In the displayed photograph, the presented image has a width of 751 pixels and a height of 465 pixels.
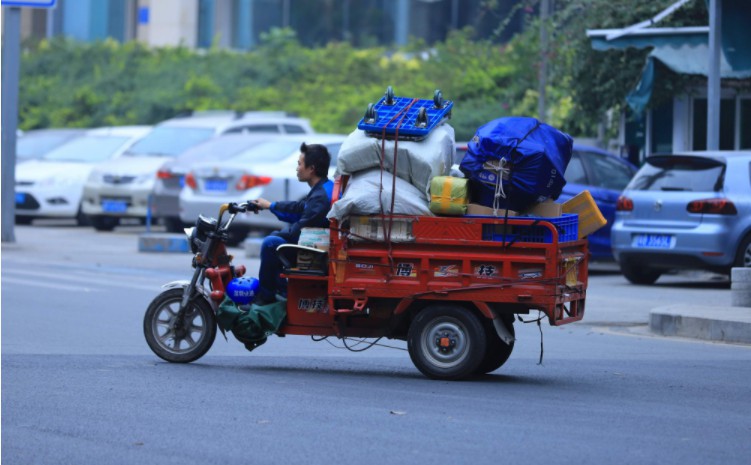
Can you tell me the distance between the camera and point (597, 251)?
738 inches

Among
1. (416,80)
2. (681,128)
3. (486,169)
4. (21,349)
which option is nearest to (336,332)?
(486,169)

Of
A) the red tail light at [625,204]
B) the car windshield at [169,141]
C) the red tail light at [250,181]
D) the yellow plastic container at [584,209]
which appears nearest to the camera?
the yellow plastic container at [584,209]

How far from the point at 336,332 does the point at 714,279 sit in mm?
9549

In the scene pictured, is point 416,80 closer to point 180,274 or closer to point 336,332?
point 180,274

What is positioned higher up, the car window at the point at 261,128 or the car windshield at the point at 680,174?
the car window at the point at 261,128

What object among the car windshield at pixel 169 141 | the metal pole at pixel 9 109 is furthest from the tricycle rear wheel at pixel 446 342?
the car windshield at pixel 169 141

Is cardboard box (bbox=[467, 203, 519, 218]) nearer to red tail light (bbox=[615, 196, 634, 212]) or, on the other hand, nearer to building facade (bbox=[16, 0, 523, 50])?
red tail light (bbox=[615, 196, 634, 212])

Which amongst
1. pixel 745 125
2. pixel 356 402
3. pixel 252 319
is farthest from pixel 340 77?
pixel 356 402

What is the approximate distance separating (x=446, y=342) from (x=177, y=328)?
193 centimetres

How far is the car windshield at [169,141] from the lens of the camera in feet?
85.9

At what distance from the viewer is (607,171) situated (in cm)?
1917

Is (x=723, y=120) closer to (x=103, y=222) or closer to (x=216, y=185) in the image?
(x=216, y=185)

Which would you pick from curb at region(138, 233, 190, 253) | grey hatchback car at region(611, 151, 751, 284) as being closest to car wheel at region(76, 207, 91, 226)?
curb at region(138, 233, 190, 253)

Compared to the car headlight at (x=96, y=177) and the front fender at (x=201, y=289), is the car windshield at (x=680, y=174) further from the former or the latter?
the car headlight at (x=96, y=177)
